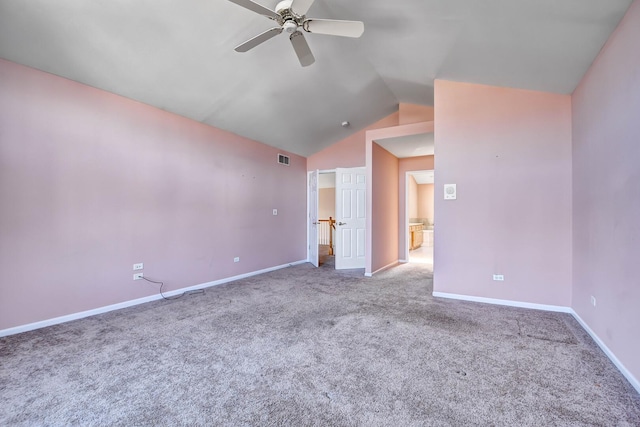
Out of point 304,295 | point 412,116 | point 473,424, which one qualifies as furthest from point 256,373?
point 412,116

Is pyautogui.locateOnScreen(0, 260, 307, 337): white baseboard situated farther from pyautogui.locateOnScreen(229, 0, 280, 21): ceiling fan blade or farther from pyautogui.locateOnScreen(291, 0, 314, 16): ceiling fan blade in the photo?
pyautogui.locateOnScreen(291, 0, 314, 16): ceiling fan blade

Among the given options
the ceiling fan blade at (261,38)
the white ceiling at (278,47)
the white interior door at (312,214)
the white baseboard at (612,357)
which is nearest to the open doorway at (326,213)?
→ the white interior door at (312,214)

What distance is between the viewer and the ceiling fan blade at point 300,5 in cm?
213

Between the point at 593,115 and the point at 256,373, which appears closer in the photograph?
the point at 256,373

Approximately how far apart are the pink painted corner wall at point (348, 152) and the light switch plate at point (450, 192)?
→ 2.72m

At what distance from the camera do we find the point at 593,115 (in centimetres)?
259

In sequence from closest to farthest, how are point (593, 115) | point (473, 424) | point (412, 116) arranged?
1. point (473, 424)
2. point (593, 115)
3. point (412, 116)

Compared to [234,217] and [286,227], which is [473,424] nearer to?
[234,217]

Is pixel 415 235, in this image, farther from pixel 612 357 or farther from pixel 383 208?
pixel 612 357

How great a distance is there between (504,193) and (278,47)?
337 centimetres

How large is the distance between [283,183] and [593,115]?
4916mm

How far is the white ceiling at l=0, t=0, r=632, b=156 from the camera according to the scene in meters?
2.38

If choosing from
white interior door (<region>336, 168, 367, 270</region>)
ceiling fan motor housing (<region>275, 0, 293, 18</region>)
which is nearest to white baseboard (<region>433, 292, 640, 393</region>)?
white interior door (<region>336, 168, 367, 270</region>)

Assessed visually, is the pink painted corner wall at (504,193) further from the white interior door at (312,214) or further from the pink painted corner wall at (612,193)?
the white interior door at (312,214)
